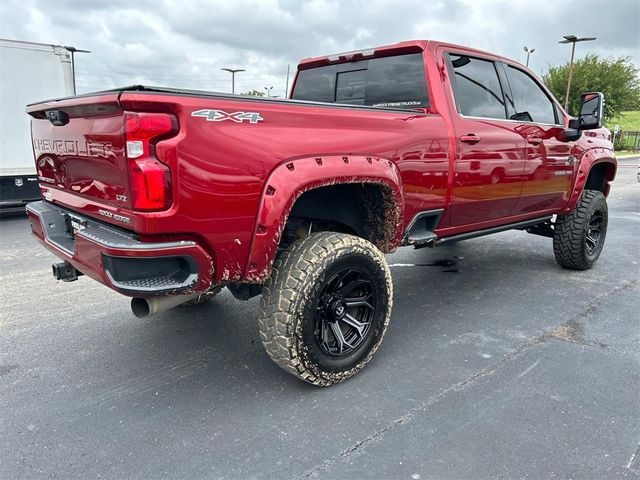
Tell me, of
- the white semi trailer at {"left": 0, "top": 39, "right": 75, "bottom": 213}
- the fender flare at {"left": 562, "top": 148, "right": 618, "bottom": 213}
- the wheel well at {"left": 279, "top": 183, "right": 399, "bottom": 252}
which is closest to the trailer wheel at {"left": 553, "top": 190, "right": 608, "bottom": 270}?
the fender flare at {"left": 562, "top": 148, "right": 618, "bottom": 213}

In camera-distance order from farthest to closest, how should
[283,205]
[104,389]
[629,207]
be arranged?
[629,207]
[104,389]
[283,205]

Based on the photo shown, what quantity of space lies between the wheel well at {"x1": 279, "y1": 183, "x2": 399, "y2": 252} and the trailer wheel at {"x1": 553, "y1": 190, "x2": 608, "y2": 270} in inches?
109

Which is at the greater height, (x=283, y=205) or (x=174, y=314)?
(x=283, y=205)

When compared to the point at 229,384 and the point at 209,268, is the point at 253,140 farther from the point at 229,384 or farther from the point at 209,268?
the point at 229,384

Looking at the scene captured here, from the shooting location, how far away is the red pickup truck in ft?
6.79

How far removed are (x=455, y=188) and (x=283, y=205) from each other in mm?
1557

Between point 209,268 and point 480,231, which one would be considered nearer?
point 209,268

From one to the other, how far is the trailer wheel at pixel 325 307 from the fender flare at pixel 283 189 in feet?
0.56

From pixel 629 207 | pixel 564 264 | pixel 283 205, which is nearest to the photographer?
→ pixel 283 205

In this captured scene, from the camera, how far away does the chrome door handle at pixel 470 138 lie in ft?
11.1

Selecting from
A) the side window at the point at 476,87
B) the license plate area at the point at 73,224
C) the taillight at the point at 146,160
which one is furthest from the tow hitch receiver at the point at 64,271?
the side window at the point at 476,87

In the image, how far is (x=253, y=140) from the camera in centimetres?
224

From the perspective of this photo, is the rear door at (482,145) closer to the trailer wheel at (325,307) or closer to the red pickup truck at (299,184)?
the red pickup truck at (299,184)

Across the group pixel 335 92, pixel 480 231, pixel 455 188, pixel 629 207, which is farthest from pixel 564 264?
pixel 629 207
